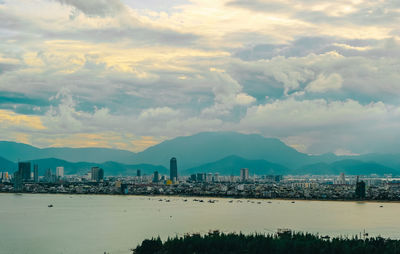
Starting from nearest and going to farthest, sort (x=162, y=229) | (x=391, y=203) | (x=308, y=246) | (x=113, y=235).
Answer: (x=308, y=246)
(x=113, y=235)
(x=162, y=229)
(x=391, y=203)

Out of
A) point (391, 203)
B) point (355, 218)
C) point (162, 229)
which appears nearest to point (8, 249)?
point (162, 229)

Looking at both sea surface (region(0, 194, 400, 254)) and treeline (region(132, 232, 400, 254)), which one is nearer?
treeline (region(132, 232, 400, 254))

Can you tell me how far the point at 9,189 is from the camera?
509 feet

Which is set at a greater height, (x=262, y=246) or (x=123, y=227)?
(x=262, y=246)

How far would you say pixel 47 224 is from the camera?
5747cm

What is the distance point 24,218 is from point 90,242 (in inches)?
956

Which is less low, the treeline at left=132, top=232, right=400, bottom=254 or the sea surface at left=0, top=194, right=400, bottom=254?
the treeline at left=132, top=232, right=400, bottom=254

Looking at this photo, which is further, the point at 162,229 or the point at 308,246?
the point at 162,229

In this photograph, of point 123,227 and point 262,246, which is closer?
point 262,246

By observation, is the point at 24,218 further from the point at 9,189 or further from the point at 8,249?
the point at 9,189

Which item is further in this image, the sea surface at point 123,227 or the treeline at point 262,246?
the sea surface at point 123,227

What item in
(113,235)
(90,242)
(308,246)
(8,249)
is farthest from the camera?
(113,235)

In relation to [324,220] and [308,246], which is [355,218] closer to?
[324,220]

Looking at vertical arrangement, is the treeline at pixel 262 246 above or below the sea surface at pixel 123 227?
above
